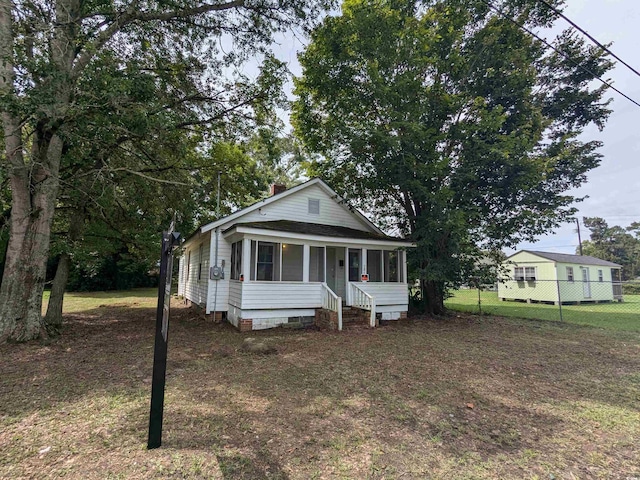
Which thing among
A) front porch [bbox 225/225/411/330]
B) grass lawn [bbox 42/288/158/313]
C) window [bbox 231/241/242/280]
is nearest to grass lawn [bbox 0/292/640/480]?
front porch [bbox 225/225/411/330]

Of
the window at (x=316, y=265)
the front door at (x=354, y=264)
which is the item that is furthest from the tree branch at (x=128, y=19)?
the front door at (x=354, y=264)

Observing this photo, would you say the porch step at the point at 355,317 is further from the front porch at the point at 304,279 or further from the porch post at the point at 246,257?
the porch post at the point at 246,257

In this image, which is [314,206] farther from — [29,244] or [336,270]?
[29,244]

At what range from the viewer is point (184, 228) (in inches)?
518

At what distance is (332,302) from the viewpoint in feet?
32.3

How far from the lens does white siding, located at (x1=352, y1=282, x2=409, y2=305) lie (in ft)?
36.6

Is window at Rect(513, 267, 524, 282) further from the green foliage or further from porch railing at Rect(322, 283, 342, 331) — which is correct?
the green foliage

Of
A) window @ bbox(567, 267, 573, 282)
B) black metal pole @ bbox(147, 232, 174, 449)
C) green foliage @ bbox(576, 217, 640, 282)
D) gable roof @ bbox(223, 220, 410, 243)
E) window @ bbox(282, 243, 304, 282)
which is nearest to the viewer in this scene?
black metal pole @ bbox(147, 232, 174, 449)

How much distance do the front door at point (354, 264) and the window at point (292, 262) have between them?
2136mm

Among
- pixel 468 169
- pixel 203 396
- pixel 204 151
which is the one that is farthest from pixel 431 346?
pixel 204 151

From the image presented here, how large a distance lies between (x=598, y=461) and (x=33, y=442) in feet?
18.4

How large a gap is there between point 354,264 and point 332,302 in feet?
9.64

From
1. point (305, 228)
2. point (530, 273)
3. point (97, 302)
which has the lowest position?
point (97, 302)

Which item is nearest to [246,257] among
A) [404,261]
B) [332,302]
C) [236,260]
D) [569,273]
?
[236,260]
